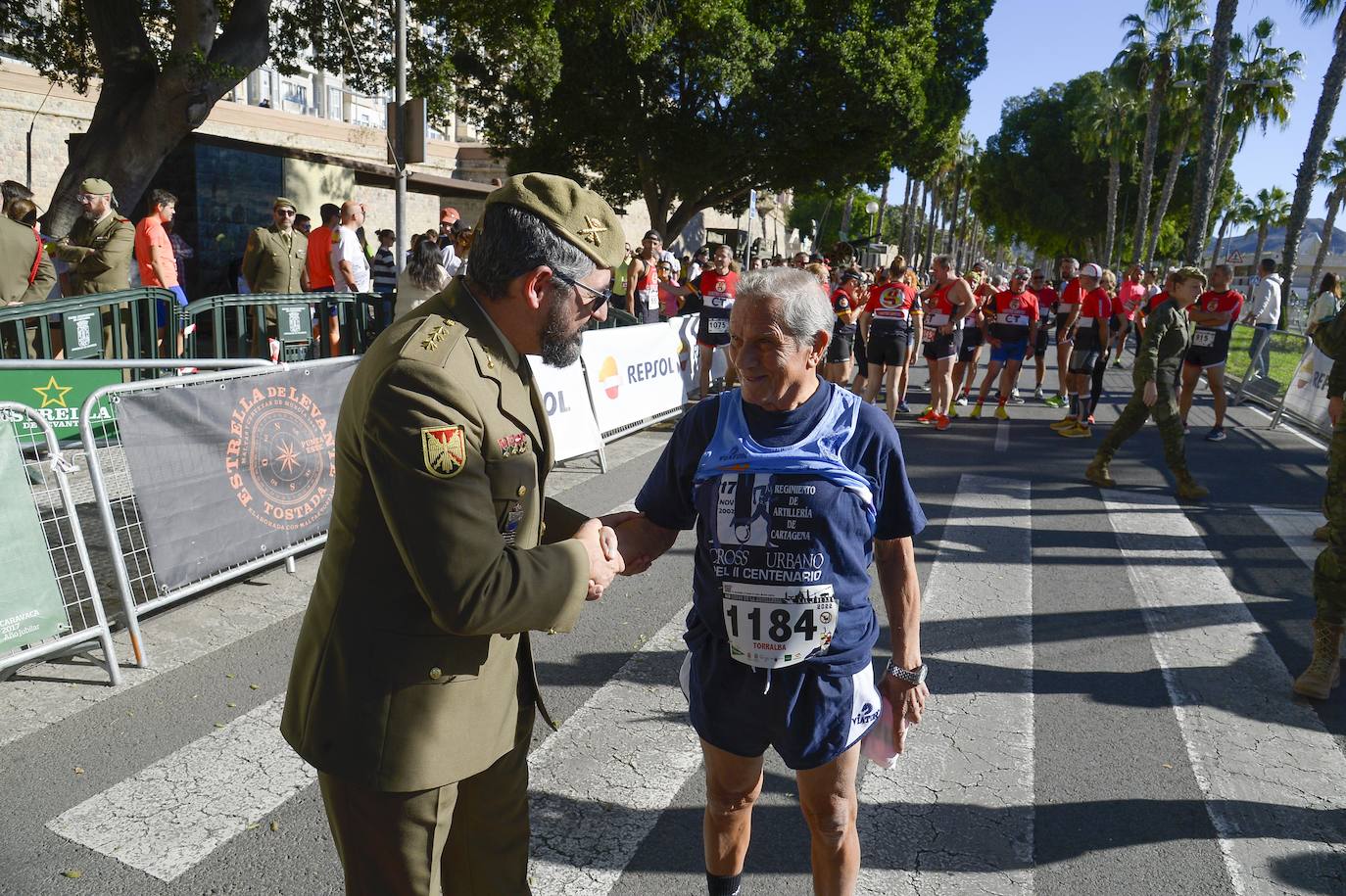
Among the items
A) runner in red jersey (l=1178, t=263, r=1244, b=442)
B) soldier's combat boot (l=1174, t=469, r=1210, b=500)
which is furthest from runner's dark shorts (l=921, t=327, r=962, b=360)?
soldier's combat boot (l=1174, t=469, r=1210, b=500)

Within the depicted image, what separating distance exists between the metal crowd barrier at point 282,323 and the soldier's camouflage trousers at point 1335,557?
8.31 meters

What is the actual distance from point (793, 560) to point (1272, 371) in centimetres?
1489

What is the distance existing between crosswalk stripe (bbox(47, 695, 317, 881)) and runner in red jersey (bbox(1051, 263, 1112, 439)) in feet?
33.6

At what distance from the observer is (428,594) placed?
1725 mm

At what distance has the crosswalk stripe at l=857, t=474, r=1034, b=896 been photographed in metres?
3.19

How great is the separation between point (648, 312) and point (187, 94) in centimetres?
708

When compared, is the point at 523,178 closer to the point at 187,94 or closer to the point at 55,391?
the point at 55,391

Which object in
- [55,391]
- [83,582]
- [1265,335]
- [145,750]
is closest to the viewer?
[145,750]

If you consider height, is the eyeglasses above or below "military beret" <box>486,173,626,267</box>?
below

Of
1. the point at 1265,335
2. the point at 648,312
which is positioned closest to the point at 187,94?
the point at 648,312

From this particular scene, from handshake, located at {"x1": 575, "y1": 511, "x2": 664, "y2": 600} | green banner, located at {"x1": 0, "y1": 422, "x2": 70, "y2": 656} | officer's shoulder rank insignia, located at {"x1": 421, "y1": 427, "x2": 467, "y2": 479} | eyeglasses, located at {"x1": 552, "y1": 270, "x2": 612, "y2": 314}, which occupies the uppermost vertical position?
eyeglasses, located at {"x1": 552, "y1": 270, "x2": 612, "y2": 314}

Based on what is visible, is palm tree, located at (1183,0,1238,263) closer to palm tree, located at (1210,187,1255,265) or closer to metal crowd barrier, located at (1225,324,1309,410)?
metal crowd barrier, located at (1225,324,1309,410)

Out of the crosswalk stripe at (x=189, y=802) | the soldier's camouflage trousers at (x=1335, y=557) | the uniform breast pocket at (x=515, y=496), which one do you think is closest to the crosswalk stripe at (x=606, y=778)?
the crosswalk stripe at (x=189, y=802)

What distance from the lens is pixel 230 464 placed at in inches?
209
